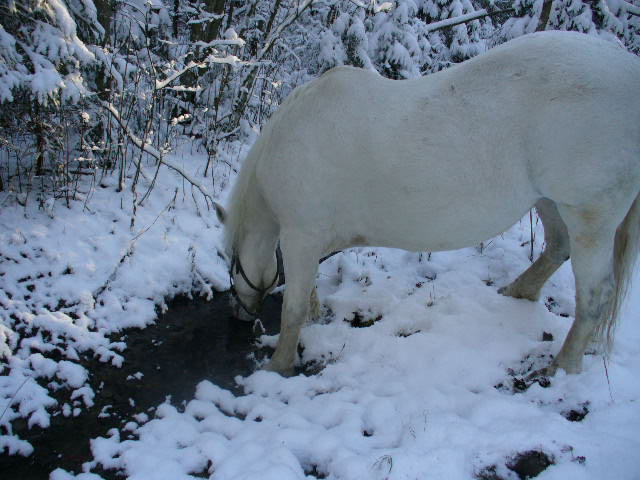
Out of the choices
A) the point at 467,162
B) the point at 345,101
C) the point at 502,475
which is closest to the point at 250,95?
the point at 345,101

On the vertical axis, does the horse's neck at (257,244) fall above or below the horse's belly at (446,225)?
below

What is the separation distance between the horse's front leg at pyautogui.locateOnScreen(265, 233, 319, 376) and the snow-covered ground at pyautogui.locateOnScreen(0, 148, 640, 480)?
0.50ft

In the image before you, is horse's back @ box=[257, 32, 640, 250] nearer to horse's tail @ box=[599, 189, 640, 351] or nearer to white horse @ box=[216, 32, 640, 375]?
white horse @ box=[216, 32, 640, 375]

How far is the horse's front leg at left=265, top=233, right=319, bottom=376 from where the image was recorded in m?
2.74

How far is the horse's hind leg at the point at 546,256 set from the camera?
311 centimetres

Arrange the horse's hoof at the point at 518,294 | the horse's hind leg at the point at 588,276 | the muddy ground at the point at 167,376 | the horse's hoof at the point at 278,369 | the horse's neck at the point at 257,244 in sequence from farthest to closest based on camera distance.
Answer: the horse's hoof at the point at 518,294
the horse's neck at the point at 257,244
the horse's hoof at the point at 278,369
the horse's hind leg at the point at 588,276
the muddy ground at the point at 167,376

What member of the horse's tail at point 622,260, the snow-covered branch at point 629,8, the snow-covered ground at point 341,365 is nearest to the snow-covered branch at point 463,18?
the snow-covered branch at point 629,8

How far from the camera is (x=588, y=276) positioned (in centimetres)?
241

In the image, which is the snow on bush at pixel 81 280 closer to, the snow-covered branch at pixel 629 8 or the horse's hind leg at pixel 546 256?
the horse's hind leg at pixel 546 256

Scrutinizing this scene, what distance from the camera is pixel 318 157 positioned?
2.52 metres

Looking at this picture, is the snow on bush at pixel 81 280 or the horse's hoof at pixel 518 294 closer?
the snow on bush at pixel 81 280

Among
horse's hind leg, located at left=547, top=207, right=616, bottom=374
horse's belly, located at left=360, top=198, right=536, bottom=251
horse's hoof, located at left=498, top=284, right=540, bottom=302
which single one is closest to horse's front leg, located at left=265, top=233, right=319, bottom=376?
horse's belly, located at left=360, top=198, right=536, bottom=251


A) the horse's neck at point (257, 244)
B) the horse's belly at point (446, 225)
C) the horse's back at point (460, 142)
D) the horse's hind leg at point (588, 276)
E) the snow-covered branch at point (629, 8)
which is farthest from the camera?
the snow-covered branch at point (629, 8)

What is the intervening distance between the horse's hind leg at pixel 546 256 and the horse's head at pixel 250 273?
193cm
